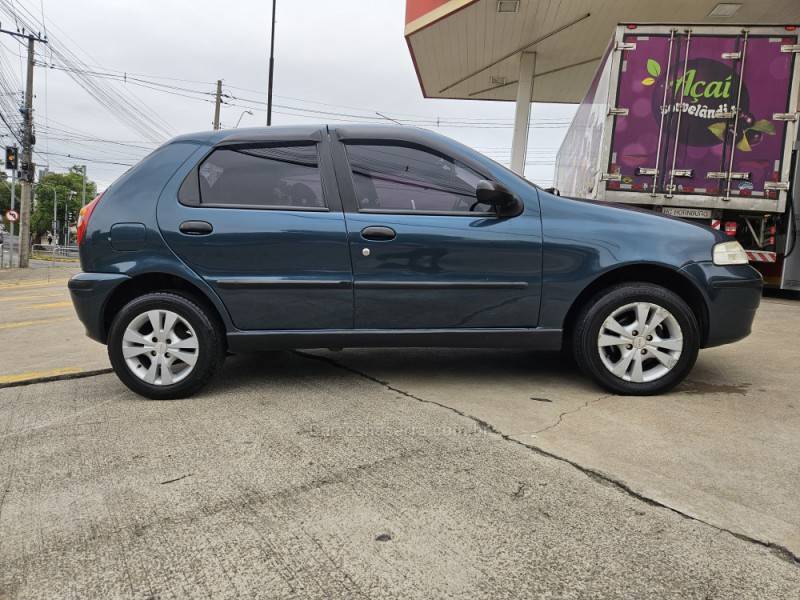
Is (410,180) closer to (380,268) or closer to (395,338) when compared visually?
(380,268)

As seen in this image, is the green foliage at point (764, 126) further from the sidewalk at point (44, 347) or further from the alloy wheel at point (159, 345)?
the sidewalk at point (44, 347)

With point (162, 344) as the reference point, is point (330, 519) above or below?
below

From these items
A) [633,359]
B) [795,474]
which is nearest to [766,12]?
[633,359]

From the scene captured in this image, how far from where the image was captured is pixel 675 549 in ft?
6.34

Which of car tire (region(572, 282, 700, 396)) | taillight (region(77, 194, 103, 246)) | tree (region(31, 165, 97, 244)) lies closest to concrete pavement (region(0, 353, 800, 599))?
car tire (region(572, 282, 700, 396))

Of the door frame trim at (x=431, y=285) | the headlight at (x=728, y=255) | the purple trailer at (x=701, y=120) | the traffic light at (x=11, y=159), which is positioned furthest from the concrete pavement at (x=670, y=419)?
the traffic light at (x=11, y=159)

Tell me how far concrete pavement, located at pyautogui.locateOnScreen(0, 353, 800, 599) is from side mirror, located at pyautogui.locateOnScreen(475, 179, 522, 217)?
128cm

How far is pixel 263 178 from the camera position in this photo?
3.64 metres

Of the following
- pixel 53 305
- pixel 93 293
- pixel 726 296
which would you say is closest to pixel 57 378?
pixel 93 293

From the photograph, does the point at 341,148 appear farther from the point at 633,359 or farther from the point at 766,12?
the point at 766,12

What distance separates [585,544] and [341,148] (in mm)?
2681

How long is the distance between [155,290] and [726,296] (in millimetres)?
3539

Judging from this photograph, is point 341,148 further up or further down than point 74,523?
further up

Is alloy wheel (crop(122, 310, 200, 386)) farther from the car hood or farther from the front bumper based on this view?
the front bumper
